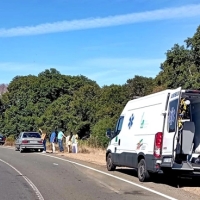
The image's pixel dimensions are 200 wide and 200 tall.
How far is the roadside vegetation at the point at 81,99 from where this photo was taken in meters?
36.9

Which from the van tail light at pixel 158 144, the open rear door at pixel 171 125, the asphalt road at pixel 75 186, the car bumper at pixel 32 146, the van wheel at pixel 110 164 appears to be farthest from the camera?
the car bumper at pixel 32 146

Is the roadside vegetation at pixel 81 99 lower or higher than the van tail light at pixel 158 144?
higher

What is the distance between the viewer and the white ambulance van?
1220 centimetres

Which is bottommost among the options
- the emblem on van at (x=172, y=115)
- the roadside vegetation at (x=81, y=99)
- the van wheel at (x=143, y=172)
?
the van wheel at (x=143, y=172)

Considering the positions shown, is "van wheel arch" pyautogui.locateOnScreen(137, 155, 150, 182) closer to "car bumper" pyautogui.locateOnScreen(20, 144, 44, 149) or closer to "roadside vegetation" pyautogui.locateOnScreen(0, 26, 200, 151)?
"car bumper" pyautogui.locateOnScreen(20, 144, 44, 149)

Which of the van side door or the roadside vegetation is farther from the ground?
the roadside vegetation

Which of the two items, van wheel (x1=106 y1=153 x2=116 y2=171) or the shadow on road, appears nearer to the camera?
the shadow on road

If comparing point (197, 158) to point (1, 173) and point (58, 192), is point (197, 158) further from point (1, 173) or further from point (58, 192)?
point (1, 173)

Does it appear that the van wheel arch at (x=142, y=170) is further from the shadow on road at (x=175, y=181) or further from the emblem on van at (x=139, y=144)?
the shadow on road at (x=175, y=181)

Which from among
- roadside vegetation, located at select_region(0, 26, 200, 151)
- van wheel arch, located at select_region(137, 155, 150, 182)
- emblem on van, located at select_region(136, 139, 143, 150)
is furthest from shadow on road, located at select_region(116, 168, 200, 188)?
roadside vegetation, located at select_region(0, 26, 200, 151)

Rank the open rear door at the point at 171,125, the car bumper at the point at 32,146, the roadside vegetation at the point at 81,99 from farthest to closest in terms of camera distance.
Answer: the roadside vegetation at the point at 81,99 < the car bumper at the point at 32,146 < the open rear door at the point at 171,125

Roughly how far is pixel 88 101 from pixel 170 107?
165ft

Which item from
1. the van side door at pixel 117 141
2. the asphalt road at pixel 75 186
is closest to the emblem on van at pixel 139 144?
the asphalt road at pixel 75 186

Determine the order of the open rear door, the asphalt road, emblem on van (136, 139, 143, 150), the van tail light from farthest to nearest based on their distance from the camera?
1. emblem on van (136, 139, 143, 150)
2. the van tail light
3. the open rear door
4. the asphalt road
